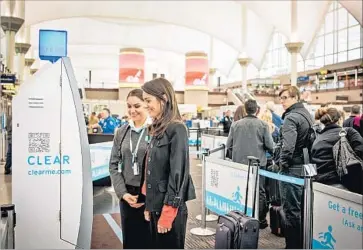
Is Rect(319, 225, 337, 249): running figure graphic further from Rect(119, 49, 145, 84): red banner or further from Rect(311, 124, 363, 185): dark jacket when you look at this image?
Rect(119, 49, 145, 84): red banner

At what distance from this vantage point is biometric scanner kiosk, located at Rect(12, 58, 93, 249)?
3.28 m

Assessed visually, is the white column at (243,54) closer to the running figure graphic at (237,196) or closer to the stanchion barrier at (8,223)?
the running figure graphic at (237,196)

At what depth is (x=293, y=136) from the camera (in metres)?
3.99

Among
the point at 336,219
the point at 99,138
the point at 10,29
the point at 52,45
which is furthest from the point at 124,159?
the point at 10,29

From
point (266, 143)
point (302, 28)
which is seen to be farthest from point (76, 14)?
point (266, 143)

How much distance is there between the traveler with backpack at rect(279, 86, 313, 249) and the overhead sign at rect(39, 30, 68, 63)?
2.16 meters

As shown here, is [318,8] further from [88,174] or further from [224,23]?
[88,174]

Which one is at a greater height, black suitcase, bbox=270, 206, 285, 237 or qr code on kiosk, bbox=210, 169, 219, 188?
qr code on kiosk, bbox=210, 169, 219, 188

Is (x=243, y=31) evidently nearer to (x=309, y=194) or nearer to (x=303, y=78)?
(x=303, y=78)

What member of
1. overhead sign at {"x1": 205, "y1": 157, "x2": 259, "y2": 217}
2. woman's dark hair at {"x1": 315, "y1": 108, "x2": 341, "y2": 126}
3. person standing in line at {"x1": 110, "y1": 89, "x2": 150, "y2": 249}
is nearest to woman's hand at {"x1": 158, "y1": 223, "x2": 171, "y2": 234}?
person standing in line at {"x1": 110, "y1": 89, "x2": 150, "y2": 249}

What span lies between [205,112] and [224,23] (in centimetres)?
887

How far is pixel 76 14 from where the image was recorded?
105 ft

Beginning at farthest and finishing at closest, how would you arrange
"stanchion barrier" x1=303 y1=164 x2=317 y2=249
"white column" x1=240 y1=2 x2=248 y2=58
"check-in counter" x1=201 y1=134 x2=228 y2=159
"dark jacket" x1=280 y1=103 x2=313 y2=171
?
1. "white column" x1=240 y1=2 x2=248 y2=58
2. "check-in counter" x1=201 y1=134 x2=228 y2=159
3. "dark jacket" x1=280 y1=103 x2=313 y2=171
4. "stanchion barrier" x1=303 y1=164 x2=317 y2=249

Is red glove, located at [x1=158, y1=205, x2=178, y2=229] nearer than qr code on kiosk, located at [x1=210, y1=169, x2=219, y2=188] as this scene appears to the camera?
Yes
